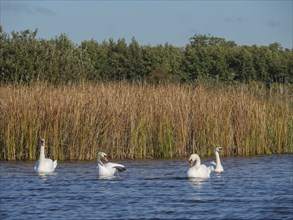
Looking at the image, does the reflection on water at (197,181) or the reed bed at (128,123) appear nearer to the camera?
the reflection on water at (197,181)

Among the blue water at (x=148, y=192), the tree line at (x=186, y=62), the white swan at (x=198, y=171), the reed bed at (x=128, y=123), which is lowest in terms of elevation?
the blue water at (x=148, y=192)

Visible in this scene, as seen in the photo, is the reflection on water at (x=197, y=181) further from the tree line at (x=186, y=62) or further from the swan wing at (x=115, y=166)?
the tree line at (x=186, y=62)

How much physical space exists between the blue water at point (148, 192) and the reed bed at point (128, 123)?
1214mm

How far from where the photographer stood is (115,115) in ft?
91.7

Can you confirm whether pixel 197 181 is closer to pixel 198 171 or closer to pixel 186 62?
pixel 198 171

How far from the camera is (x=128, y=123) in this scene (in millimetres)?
28062

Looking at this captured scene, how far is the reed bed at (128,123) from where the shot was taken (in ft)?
90.2

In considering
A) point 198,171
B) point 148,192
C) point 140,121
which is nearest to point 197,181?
point 198,171

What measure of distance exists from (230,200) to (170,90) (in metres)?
12.0

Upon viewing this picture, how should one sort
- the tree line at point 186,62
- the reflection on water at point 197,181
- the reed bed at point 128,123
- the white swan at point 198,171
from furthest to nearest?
1. the tree line at point 186,62
2. the reed bed at point 128,123
3. the white swan at point 198,171
4. the reflection on water at point 197,181

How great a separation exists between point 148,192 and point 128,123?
868cm

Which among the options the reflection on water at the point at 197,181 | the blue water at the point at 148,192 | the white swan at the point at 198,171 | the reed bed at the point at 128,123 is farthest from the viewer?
the reed bed at the point at 128,123

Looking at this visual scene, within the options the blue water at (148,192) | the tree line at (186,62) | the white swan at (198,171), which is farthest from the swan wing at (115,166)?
the tree line at (186,62)

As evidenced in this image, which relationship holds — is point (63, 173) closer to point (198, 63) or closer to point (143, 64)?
point (143, 64)
